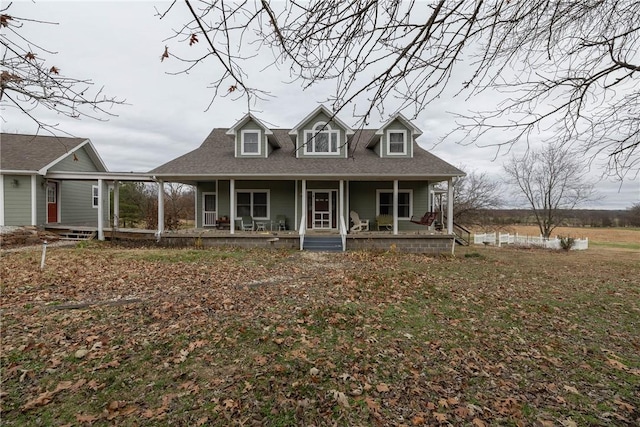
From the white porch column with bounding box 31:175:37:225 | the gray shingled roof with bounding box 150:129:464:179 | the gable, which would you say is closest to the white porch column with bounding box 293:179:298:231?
the gray shingled roof with bounding box 150:129:464:179

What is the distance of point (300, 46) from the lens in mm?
2889

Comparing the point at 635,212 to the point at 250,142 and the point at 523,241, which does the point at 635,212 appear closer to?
the point at 523,241

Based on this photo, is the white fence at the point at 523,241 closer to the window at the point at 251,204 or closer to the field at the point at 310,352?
the field at the point at 310,352

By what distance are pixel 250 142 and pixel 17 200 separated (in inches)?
442

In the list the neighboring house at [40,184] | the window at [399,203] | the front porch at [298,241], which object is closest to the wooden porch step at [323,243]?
the front porch at [298,241]

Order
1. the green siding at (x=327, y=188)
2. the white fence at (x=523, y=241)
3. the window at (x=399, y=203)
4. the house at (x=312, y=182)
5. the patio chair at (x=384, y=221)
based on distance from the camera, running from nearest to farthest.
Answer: the house at (x=312, y=182)
the patio chair at (x=384, y=221)
the green siding at (x=327, y=188)
the window at (x=399, y=203)
the white fence at (x=523, y=241)

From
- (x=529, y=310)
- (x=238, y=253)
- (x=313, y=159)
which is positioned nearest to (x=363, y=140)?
(x=313, y=159)

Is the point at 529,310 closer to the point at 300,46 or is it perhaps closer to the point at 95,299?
the point at 300,46

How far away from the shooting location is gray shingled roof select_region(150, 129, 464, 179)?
13562 millimetres

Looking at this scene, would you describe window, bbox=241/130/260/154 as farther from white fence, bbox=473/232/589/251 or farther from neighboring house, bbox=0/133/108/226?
white fence, bbox=473/232/589/251

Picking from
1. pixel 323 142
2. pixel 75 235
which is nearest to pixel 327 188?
pixel 323 142

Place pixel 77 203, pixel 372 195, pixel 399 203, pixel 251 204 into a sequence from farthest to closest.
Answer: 1. pixel 77 203
2. pixel 399 203
3. pixel 372 195
4. pixel 251 204

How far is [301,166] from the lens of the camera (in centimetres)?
1442

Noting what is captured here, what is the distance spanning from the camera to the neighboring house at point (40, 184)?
14.2m
